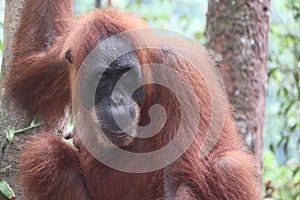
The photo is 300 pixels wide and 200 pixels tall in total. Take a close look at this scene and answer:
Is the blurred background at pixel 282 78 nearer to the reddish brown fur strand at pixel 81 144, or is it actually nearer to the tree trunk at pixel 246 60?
the tree trunk at pixel 246 60

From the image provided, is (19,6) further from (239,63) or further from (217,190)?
(239,63)

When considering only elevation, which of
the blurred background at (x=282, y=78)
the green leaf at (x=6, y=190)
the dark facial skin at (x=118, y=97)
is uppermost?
the dark facial skin at (x=118, y=97)

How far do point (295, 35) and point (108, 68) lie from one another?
3.61 meters

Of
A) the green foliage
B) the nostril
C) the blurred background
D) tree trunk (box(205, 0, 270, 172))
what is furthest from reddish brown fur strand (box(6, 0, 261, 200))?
the green foliage

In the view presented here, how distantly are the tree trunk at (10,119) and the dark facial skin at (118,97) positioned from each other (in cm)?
49

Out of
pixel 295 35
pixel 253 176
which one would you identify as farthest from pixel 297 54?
pixel 253 176

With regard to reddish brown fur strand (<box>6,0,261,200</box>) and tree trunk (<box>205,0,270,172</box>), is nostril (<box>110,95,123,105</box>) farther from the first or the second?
tree trunk (<box>205,0,270,172</box>)

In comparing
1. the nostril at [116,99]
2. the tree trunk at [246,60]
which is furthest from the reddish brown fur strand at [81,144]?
the tree trunk at [246,60]

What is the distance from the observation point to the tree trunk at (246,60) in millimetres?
Answer: 4113

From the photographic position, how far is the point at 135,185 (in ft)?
9.47

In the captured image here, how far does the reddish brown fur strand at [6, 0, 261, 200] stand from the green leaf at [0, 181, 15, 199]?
84 millimetres

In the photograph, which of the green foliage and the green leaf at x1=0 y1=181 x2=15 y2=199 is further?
the green foliage

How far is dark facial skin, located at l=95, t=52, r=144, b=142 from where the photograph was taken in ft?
8.55

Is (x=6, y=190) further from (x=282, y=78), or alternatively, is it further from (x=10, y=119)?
(x=282, y=78)
